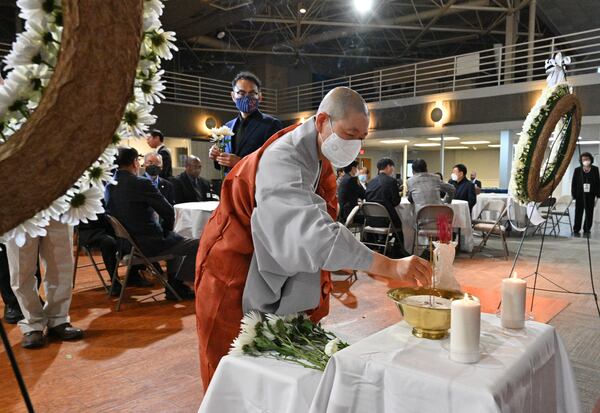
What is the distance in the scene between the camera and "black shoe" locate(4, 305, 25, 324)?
3.36 m

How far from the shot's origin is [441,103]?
38.9ft

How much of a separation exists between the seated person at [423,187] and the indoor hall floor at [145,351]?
→ 1.28 m

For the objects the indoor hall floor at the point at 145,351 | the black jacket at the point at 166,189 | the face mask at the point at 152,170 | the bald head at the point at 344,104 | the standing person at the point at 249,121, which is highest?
the standing person at the point at 249,121

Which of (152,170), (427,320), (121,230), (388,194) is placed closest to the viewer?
(427,320)

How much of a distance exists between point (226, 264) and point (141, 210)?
255 cm

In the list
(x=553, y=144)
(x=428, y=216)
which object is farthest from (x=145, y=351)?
(x=428, y=216)

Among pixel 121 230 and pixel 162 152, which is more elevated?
pixel 162 152

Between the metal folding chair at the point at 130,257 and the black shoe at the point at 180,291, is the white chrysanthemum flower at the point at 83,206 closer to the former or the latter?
the metal folding chair at the point at 130,257

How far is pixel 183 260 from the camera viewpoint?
4.06 m

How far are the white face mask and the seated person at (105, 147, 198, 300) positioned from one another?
100 inches

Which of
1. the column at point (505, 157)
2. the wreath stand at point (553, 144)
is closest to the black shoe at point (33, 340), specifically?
the wreath stand at point (553, 144)

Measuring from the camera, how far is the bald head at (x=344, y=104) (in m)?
1.38

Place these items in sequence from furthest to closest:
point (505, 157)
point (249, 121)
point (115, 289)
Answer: point (505, 157), point (115, 289), point (249, 121)

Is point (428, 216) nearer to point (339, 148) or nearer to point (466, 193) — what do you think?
point (466, 193)
